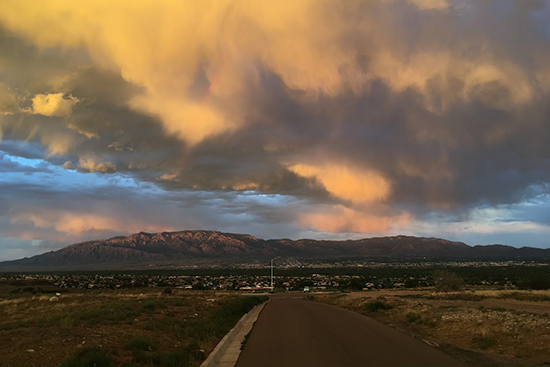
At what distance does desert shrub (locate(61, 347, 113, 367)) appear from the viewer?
9820 millimetres

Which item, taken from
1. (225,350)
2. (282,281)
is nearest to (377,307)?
(225,350)

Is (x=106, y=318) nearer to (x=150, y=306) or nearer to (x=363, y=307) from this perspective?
(x=150, y=306)

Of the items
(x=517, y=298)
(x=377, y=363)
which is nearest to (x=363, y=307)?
(x=517, y=298)

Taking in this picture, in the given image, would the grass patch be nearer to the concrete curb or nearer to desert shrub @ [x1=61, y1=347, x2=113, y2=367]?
the concrete curb

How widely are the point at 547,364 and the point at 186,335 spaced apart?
12.5 m

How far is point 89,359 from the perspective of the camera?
10.2 meters

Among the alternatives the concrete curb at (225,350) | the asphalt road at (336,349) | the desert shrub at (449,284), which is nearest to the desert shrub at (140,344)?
the concrete curb at (225,350)

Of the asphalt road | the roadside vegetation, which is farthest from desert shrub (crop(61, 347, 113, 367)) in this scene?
the asphalt road

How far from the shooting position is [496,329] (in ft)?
56.3

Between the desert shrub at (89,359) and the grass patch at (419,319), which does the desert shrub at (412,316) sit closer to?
the grass patch at (419,319)

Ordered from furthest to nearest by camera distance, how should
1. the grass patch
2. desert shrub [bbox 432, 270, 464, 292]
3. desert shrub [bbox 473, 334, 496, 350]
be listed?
desert shrub [bbox 432, 270, 464, 292] → the grass patch → desert shrub [bbox 473, 334, 496, 350]

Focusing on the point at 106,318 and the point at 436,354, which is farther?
the point at 106,318

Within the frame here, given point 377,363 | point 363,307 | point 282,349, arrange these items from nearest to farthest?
1. point 377,363
2. point 282,349
3. point 363,307

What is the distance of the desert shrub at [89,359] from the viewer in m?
9.82
